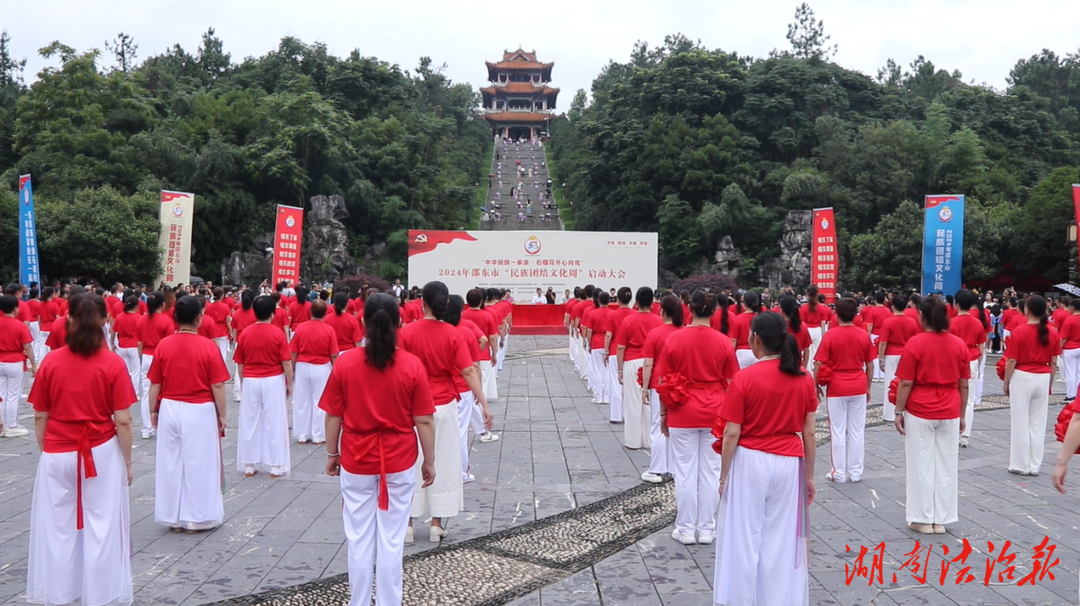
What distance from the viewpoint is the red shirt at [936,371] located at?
5.57m

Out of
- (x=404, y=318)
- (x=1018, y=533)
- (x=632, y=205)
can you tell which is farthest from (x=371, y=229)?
(x=1018, y=533)

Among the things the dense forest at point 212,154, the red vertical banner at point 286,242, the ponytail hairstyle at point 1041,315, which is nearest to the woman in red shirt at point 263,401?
the ponytail hairstyle at point 1041,315

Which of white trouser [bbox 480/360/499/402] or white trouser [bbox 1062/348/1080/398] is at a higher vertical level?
white trouser [bbox 1062/348/1080/398]

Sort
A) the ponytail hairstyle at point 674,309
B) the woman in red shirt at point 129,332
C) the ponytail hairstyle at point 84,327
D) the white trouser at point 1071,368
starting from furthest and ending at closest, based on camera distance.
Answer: the white trouser at point 1071,368
the woman in red shirt at point 129,332
the ponytail hairstyle at point 674,309
the ponytail hairstyle at point 84,327

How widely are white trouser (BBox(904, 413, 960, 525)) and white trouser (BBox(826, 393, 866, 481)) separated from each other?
1.23 metres

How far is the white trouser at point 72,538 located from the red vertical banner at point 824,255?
18006 millimetres

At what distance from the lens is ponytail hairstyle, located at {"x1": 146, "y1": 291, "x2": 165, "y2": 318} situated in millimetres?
8016

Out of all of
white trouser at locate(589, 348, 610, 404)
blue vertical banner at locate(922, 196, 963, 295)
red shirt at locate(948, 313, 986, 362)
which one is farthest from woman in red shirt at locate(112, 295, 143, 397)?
blue vertical banner at locate(922, 196, 963, 295)

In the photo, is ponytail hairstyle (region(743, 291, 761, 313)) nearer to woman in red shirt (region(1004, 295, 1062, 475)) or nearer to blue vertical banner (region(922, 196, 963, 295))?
woman in red shirt (region(1004, 295, 1062, 475))

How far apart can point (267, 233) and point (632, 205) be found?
15821 mm

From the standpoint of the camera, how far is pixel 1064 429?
12.8 ft

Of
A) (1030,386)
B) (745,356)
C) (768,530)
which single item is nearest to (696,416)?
(768,530)

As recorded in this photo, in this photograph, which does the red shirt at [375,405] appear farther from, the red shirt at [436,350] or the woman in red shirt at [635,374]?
the woman in red shirt at [635,374]

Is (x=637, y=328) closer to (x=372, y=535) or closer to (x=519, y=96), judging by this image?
(x=372, y=535)
